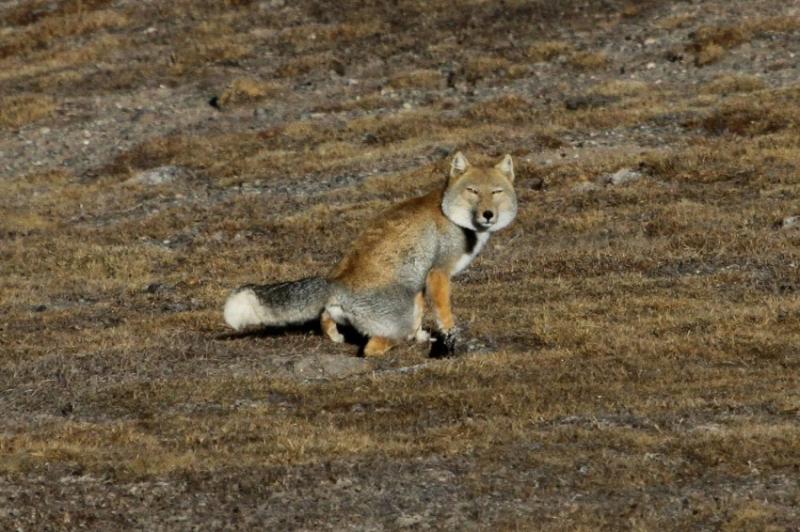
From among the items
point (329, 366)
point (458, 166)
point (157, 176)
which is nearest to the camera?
point (329, 366)

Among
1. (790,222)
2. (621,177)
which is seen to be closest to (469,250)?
(790,222)

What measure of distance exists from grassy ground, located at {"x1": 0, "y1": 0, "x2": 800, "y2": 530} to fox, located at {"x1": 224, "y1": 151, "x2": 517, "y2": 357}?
1.49 ft

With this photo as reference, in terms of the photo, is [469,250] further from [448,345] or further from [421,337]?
[448,345]

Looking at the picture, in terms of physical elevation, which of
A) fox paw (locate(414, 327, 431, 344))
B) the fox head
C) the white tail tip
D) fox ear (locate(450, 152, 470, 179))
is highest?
fox ear (locate(450, 152, 470, 179))

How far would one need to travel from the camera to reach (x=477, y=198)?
17.5m

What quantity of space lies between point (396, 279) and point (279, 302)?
4.61 feet

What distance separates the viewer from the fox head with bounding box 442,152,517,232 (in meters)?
17.3

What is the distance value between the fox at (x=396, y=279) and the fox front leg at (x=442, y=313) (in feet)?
0.04

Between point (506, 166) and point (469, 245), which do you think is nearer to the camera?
point (469, 245)

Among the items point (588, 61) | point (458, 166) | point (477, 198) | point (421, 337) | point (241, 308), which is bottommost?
point (588, 61)

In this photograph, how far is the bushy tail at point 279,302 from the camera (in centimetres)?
1642

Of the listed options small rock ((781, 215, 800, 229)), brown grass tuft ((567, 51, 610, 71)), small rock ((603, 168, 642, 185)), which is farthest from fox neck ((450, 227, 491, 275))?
brown grass tuft ((567, 51, 610, 71))

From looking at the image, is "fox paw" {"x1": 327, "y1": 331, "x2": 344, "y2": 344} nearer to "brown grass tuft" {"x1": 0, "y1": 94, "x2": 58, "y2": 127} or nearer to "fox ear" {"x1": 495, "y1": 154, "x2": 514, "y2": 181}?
"fox ear" {"x1": 495, "y1": 154, "x2": 514, "y2": 181}

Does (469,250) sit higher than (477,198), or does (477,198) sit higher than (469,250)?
(477,198)
